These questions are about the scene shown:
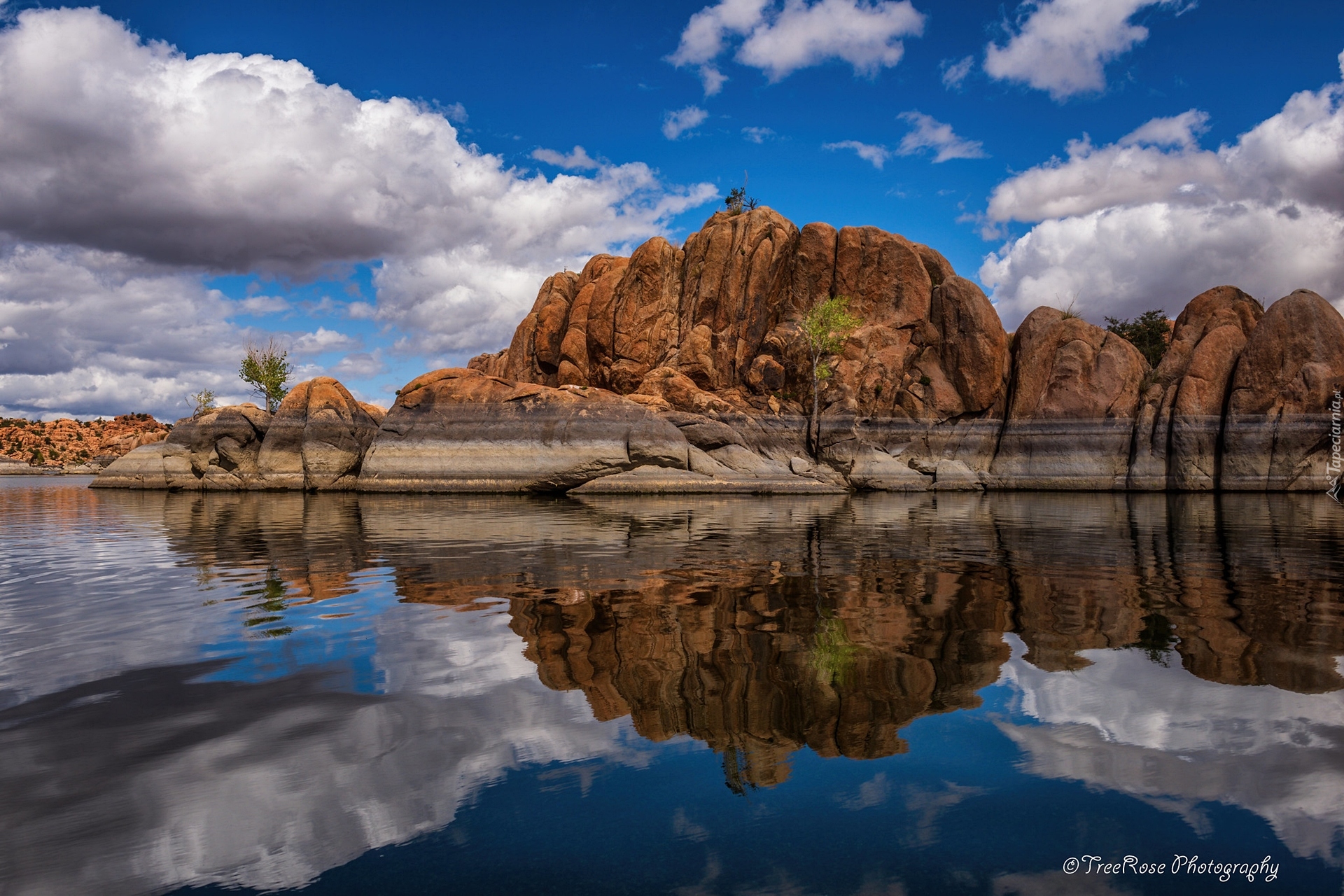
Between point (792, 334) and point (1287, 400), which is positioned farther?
point (792, 334)

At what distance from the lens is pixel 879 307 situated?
53.3 meters

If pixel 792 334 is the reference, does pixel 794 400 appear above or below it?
below

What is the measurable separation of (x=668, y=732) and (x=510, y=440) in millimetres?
33529

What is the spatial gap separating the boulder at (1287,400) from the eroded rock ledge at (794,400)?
107 millimetres

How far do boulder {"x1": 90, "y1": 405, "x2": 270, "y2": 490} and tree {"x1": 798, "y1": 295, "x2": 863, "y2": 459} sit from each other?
3538 cm

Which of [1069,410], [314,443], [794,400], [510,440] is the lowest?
[510,440]

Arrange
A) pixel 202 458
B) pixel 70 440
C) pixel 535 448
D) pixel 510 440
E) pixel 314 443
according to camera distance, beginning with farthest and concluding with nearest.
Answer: pixel 70 440 < pixel 202 458 < pixel 314 443 < pixel 510 440 < pixel 535 448

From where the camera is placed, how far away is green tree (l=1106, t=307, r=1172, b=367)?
56.6 metres

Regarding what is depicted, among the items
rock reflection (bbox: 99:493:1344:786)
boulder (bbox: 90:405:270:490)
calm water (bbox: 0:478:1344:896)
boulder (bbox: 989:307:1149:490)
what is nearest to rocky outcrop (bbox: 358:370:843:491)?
boulder (bbox: 90:405:270:490)

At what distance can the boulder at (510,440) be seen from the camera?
3628 cm

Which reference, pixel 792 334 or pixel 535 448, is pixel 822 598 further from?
pixel 792 334

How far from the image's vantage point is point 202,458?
43.4m

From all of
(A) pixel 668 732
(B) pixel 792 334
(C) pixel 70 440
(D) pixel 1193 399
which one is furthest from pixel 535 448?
(C) pixel 70 440

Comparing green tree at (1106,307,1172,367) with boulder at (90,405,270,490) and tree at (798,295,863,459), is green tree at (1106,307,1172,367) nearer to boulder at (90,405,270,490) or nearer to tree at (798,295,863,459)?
tree at (798,295,863,459)
